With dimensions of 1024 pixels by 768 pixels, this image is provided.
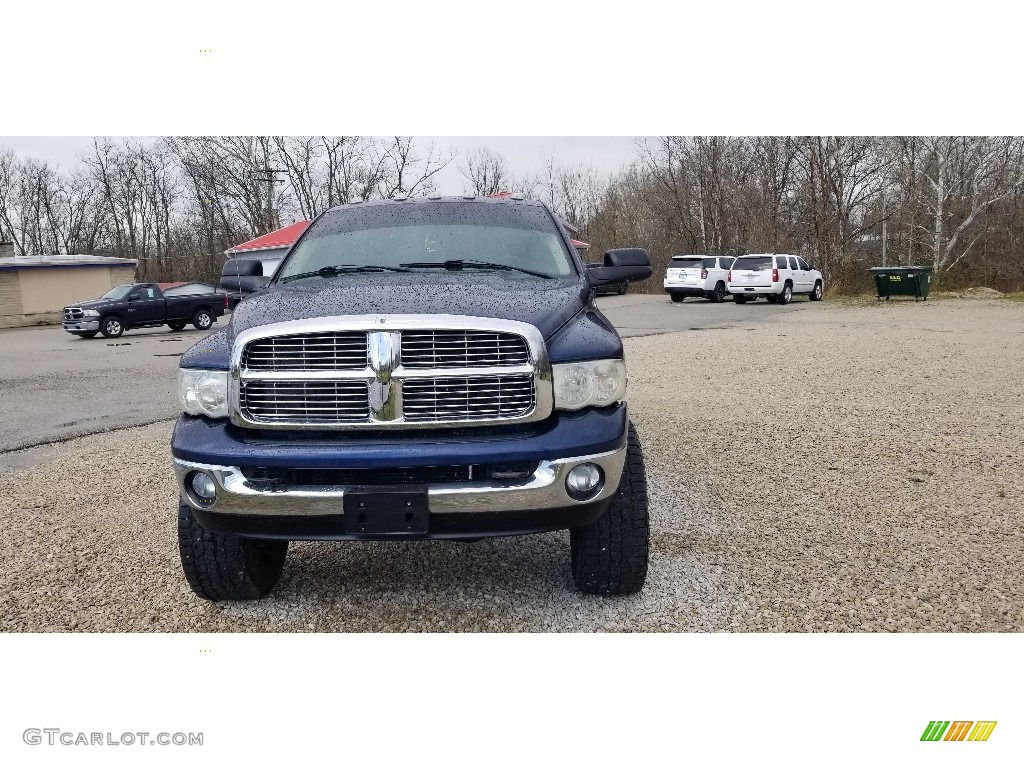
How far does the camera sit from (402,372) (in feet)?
9.04

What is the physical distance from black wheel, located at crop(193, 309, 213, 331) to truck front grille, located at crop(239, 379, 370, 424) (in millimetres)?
19731

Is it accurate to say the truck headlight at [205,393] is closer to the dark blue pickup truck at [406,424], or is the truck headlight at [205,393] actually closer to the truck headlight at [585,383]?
the dark blue pickup truck at [406,424]

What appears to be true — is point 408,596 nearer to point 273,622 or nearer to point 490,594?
point 490,594

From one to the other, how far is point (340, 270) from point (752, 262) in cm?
2385

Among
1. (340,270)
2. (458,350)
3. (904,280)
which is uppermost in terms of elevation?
(340,270)

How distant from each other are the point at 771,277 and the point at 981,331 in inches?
429

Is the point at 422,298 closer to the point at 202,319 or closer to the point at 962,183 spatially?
the point at 202,319

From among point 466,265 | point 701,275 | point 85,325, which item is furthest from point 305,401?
point 701,275

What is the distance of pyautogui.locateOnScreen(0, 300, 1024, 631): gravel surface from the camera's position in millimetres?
3178

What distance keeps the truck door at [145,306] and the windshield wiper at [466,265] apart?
18801mm

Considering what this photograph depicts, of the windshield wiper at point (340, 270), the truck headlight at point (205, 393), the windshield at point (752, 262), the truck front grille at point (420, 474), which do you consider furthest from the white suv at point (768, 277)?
the truck headlight at point (205, 393)
